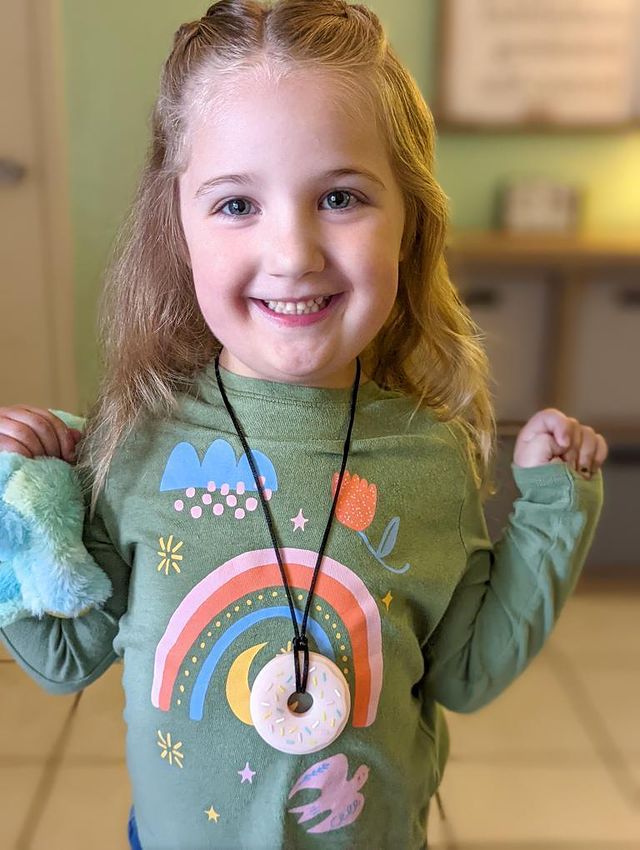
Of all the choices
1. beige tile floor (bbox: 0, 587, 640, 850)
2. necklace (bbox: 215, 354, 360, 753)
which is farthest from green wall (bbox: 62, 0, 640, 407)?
necklace (bbox: 215, 354, 360, 753)

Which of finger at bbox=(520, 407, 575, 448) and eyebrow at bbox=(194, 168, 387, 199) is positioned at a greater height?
eyebrow at bbox=(194, 168, 387, 199)

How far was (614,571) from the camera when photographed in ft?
6.74

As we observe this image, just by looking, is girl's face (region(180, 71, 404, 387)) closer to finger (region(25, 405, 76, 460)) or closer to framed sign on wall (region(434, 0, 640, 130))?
finger (region(25, 405, 76, 460))

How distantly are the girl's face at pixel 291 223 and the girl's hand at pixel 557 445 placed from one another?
0.21m

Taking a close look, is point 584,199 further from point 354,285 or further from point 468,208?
point 354,285

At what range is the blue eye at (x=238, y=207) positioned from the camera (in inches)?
25.9

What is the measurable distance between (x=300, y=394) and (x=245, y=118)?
21 centimetres

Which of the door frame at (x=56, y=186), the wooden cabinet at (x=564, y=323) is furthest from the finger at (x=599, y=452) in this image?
the door frame at (x=56, y=186)


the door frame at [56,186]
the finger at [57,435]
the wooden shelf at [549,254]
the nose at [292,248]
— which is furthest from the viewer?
the door frame at [56,186]

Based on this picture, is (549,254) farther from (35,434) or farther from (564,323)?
(35,434)

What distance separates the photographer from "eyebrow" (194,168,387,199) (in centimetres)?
64

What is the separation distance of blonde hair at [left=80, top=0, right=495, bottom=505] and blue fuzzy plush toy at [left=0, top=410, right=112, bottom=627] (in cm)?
4

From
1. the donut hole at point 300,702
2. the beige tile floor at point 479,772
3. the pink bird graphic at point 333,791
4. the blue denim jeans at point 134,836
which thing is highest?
the donut hole at point 300,702

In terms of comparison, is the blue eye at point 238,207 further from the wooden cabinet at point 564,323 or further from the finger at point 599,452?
the wooden cabinet at point 564,323
